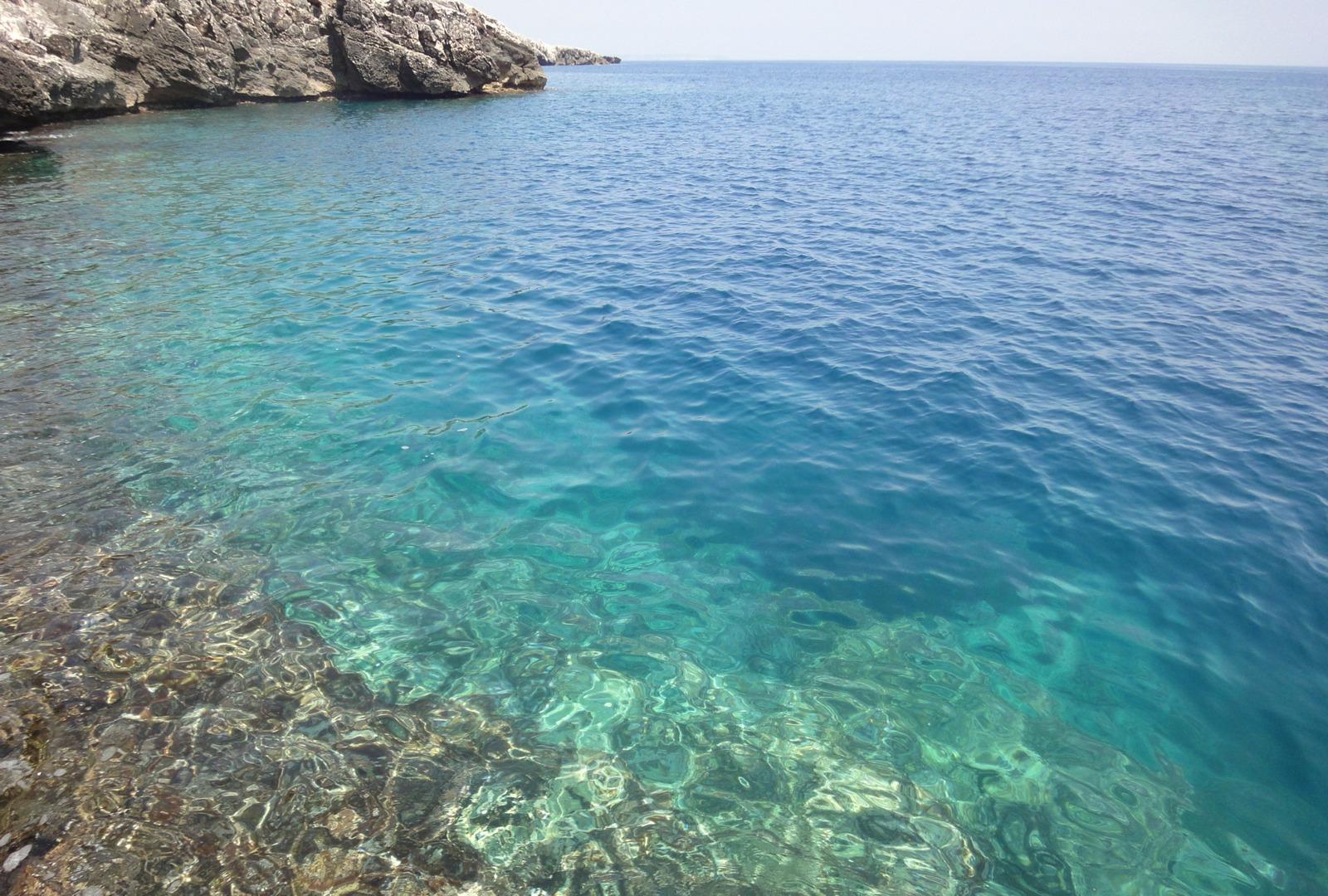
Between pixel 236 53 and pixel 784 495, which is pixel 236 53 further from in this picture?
pixel 784 495

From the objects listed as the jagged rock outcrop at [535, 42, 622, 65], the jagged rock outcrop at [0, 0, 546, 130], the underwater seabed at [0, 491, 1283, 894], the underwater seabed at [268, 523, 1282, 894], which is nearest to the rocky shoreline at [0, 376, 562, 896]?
the underwater seabed at [0, 491, 1283, 894]

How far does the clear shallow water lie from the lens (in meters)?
6.51

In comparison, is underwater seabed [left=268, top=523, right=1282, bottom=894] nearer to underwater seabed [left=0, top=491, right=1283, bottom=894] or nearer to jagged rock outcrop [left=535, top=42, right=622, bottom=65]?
underwater seabed [left=0, top=491, right=1283, bottom=894]

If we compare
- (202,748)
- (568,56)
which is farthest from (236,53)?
(568,56)

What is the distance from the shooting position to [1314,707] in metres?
7.62

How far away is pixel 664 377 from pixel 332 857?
10658 mm

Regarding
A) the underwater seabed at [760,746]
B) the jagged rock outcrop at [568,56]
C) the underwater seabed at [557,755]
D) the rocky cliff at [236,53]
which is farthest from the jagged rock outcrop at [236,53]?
the jagged rock outcrop at [568,56]

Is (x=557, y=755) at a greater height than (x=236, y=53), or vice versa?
(x=236, y=53)

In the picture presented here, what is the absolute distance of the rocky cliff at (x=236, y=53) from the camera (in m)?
37.3

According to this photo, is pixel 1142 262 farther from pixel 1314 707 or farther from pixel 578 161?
pixel 578 161

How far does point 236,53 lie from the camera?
54594 millimetres

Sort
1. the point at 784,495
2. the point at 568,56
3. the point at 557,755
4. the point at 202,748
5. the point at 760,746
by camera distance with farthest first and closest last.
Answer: the point at 568,56 < the point at 784,495 < the point at 760,746 < the point at 557,755 < the point at 202,748

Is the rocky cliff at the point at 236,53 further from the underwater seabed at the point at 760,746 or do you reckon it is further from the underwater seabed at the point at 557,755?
the underwater seabed at the point at 760,746

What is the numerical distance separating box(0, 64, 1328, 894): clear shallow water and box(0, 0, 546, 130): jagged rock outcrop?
55.3 ft
